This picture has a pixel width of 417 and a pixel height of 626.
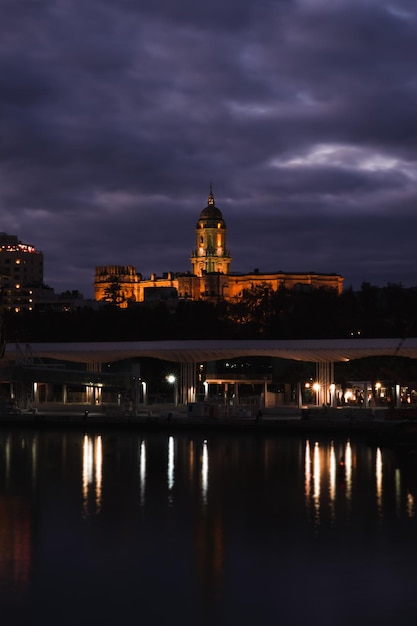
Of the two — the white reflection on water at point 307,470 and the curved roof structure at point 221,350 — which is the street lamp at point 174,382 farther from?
the white reflection on water at point 307,470

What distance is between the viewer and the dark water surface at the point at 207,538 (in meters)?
23.3

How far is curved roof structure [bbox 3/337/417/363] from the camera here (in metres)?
68.8

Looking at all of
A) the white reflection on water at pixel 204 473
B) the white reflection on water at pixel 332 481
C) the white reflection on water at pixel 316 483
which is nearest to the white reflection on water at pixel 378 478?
the white reflection on water at pixel 332 481

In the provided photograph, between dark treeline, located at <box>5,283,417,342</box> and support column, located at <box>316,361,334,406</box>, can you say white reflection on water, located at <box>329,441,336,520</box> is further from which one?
dark treeline, located at <box>5,283,417,342</box>

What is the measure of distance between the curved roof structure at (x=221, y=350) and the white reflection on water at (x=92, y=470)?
1485 centimetres

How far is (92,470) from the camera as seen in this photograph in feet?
143

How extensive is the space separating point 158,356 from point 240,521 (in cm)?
3950

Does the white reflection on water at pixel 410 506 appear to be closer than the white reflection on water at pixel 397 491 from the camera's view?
Yes

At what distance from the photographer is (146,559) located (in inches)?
1075

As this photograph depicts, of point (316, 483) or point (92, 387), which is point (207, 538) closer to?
point (316, 483)

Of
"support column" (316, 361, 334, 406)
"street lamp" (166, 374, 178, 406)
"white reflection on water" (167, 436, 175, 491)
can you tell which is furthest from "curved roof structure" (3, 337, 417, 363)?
"white reflection on water" (167, 436, 175, 491)

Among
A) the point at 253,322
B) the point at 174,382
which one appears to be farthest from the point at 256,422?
the point at 253,322

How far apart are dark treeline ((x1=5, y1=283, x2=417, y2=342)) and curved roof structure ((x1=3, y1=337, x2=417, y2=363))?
2827cm

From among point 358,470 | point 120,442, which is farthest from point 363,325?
point 358,470
